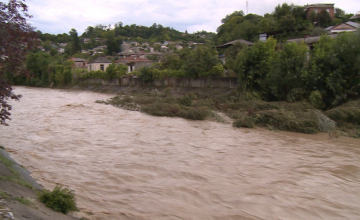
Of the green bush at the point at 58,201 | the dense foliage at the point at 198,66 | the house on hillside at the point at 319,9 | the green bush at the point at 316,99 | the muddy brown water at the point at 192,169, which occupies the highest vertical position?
the house on hillside at the point at 319,9

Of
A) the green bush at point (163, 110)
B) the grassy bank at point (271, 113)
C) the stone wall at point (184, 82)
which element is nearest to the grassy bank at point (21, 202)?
the grassy bank at point (271, 113)

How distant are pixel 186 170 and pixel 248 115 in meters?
10.4

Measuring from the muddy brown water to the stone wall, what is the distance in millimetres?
15314

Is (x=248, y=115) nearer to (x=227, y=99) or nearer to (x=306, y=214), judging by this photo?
(x=227, y=99)

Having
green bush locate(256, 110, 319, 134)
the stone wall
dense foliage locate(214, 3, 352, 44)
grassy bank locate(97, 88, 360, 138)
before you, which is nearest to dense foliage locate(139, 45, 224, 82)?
the stone wall

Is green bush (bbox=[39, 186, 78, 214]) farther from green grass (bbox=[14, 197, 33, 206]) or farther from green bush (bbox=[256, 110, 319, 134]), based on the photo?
green bush (bbox=[256, 110, 319, 134])

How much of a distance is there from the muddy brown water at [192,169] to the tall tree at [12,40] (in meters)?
2.93

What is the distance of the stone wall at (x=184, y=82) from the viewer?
1286 inches

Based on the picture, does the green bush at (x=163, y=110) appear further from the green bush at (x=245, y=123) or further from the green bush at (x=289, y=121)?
the green bush at (x=289, y=121)

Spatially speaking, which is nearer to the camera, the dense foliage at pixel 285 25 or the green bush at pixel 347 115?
the green bush at pixel 347 115

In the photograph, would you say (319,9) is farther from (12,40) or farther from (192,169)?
(12,40)

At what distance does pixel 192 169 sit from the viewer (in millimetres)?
10336

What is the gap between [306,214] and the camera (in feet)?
24.1

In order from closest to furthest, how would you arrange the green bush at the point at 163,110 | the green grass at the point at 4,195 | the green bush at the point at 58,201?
1. the green grass at the point at 4,195
2. the green bush at the point at 58,201
3. the green bush at the point at 163,110
